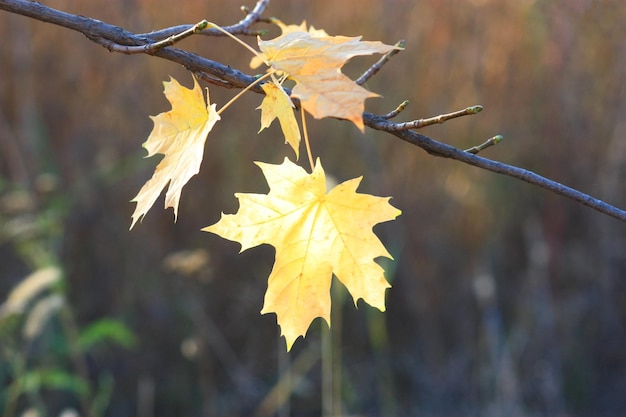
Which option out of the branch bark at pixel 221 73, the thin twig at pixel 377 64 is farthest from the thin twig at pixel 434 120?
the thin twig at pixel 377 64

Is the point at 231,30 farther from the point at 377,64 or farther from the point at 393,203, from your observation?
the point at 393,203

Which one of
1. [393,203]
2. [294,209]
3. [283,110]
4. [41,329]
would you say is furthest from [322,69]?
[393,203]

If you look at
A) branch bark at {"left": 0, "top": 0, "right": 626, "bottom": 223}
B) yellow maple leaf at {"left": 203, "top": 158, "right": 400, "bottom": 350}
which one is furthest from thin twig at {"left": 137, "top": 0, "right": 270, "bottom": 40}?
yellow maple leaf at {"left": 203, "top": 158, "right": 400, "bottom": 350}

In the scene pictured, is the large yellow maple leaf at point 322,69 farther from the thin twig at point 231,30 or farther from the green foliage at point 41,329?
the green foliage at point 41,329

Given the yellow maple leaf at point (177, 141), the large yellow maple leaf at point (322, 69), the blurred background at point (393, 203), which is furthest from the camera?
the blurred background at point (393, 203)

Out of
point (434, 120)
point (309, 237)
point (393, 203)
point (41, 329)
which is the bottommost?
point (41, 329)

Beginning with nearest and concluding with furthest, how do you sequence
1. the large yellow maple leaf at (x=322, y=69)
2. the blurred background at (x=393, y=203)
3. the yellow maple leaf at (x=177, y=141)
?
the large yellow maple leaf at (x=322, y=69), the yellow maple leaf at (x=177, y=141), the blurred background at (x=393, y=203)

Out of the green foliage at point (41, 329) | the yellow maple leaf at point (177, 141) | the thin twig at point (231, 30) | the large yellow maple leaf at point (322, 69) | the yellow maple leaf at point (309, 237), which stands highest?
the thin twig at point (231, 30)

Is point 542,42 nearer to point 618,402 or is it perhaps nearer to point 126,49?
point 618,402
